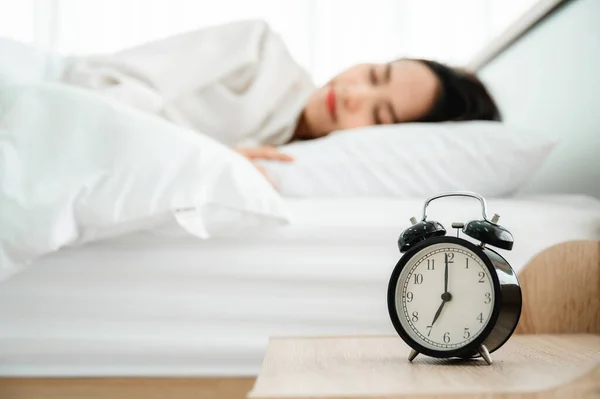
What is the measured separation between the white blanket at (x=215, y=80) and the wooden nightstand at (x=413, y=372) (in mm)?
756

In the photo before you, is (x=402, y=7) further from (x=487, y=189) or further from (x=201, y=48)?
(x=487, y=189)

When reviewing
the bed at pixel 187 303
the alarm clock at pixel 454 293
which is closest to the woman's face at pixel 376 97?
the bed at pixel 187 303

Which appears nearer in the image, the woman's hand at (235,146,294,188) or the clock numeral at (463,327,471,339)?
the clock numeral at (463,327,471,339)

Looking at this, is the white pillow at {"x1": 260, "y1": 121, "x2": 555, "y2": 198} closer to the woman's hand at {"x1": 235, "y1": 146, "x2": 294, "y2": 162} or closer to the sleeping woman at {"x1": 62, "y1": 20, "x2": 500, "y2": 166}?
the woman's hand at {"x1": 235, "y1": 146, "x2": 294, "y2": 162}

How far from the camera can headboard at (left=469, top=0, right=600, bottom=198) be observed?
1.11 meters

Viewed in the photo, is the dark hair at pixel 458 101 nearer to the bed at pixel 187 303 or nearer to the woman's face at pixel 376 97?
the woman's face at pixel 376 97

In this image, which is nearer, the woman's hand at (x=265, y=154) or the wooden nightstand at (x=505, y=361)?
the wooden nightstand at (x=505, y=361)

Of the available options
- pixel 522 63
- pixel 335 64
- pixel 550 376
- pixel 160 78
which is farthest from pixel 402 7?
pixel 550 376

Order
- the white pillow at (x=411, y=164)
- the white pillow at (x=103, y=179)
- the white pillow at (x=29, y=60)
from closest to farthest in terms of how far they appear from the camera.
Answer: the white pillow at (x=103, y=179) < the white pillow at (x=411, y=164) < the white pillow at (x=29, y=60)

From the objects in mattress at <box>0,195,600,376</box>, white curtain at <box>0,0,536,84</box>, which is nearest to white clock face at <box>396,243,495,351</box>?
mattress at <box>0,195,600,376</box>

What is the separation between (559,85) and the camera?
125cm

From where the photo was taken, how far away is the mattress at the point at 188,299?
771 mm

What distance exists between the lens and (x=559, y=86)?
1248 millimetres

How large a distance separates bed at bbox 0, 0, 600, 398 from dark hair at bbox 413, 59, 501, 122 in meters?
0.59
